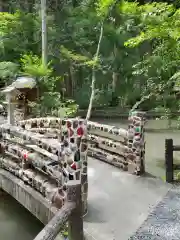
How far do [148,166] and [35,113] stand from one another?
412 centimetres

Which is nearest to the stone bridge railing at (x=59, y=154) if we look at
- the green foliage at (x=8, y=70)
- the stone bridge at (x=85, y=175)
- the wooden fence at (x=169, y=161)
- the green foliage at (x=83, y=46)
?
the stone bridge at (x=85, y=175)

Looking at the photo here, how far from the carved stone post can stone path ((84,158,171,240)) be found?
218 mm

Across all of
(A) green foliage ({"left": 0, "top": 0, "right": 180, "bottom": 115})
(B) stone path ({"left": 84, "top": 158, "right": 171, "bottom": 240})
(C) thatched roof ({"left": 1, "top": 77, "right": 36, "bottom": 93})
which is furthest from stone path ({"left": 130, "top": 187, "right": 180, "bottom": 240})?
(A) green foliage ({"left": 0, "top": 0, "right": 180, "bottom": 115})

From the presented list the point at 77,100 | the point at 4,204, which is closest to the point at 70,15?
the point at 77,100

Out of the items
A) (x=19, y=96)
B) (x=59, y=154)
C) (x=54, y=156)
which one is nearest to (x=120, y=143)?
(x=54, y=156)

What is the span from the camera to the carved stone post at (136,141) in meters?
5.55

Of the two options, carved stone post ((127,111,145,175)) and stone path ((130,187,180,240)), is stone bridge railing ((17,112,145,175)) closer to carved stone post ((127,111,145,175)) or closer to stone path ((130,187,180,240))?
carved stone post ((127,111,145,175))

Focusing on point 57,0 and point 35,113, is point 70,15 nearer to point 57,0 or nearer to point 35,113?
point 57,0

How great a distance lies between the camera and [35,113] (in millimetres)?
9742

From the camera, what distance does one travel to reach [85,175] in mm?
3951

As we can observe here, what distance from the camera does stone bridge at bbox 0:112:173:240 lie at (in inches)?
142

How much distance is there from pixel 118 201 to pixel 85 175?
2.94 feet

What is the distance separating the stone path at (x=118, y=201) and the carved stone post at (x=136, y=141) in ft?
0.72

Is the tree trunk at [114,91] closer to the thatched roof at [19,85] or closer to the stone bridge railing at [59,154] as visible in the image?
the thatched roof at [19,85]
